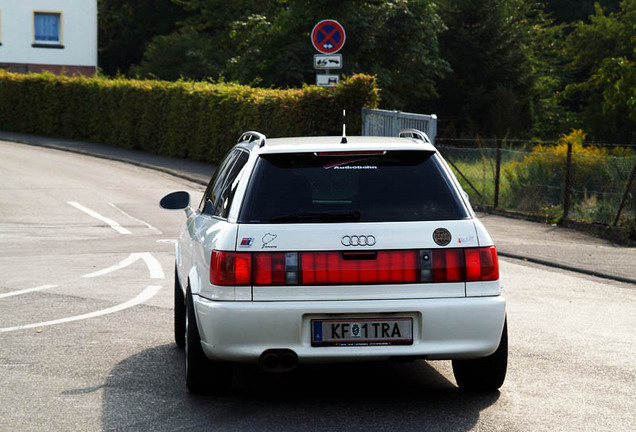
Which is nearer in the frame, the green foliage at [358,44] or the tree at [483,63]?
the green foliage at [358,44]

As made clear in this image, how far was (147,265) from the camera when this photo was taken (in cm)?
1248

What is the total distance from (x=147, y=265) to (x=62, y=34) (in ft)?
146

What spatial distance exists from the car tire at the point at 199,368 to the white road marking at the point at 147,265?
5.43 metres

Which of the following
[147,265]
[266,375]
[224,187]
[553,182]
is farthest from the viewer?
[553,182]

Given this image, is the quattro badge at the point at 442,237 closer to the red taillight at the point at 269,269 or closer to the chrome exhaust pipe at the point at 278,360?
the red taillight at the point at 269,269

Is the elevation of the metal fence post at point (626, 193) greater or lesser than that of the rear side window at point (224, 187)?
lesser

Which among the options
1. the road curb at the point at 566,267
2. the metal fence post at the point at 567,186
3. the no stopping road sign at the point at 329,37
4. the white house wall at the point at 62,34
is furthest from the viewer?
the white house wall at the point at 62,34

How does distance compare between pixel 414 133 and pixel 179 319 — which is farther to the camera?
pixel 179 319

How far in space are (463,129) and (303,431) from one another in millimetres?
47083

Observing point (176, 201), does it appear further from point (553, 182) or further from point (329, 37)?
point (329, 37)

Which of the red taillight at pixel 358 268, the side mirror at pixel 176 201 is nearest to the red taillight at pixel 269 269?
the red taillight at pixel 358 268

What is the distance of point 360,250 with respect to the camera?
217 inches

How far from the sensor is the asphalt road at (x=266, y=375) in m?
5.57

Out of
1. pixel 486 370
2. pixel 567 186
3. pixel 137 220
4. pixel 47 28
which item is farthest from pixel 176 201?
pixel 47 28
